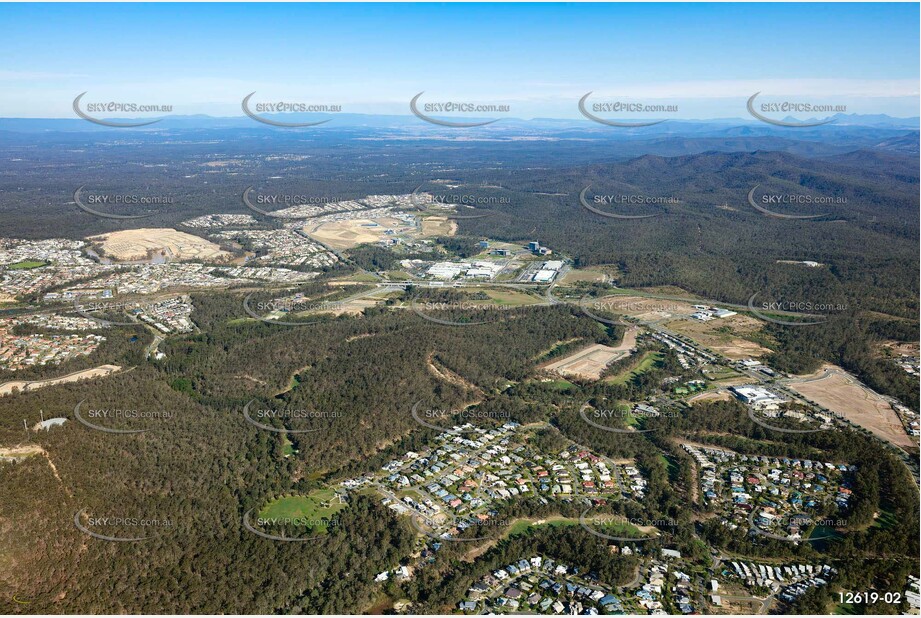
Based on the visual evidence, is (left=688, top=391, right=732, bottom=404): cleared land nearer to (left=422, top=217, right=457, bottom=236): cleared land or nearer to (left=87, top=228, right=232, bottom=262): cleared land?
(left=87, top=228, right=232, bottom=262): cleared land

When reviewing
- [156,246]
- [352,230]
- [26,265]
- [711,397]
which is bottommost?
[352,230]

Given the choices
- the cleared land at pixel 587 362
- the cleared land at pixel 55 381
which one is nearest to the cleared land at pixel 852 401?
the cleared land at pixel 587 362

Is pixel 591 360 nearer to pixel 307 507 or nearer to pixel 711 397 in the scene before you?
pixel 711 397

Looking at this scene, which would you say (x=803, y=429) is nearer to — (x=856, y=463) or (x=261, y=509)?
(x=856, y=463)

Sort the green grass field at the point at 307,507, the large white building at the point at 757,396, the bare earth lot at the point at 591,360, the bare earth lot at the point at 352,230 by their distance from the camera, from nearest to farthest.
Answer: the green grass field at the point at 307,507 < the large white building at the point at 757,396 < the bare earth lot at the point at 591,360 < the bare earth lot at the point at 352,230

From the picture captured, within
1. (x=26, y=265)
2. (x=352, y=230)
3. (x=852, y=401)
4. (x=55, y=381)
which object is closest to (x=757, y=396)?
(x=852, y=401)

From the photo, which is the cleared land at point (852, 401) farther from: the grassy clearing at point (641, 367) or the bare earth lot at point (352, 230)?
the bare earth lot at point (352, 230)

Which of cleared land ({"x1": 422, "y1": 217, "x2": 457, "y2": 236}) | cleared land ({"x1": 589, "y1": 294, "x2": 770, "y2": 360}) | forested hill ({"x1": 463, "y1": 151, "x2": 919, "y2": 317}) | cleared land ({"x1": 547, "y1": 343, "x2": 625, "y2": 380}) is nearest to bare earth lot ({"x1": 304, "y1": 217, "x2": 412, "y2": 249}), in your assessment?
cleared land ({"x1": 422, "y1": 217, "x2": 457, "y2": 236})
